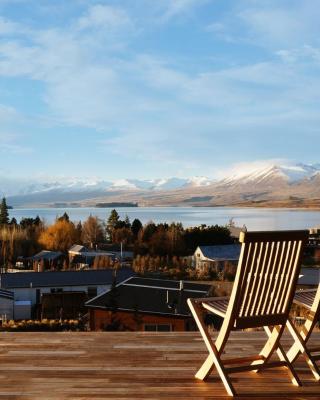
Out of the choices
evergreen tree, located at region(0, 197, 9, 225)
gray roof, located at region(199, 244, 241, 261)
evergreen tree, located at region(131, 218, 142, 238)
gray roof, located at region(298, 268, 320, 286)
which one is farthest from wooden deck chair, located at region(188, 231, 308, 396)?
evergreen tree, located at region(0, 197, 9, 225)

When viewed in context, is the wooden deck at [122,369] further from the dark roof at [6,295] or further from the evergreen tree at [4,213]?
the evergreen tree at [4,213]

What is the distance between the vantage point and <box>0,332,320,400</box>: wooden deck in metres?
2.81

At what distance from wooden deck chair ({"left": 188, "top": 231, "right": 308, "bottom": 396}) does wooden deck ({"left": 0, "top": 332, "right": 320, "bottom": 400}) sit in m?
0.14

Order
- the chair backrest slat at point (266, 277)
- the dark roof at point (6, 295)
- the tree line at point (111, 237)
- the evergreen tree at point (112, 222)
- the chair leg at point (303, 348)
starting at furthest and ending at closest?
the evergreen tree at point (112, 222) → the tree line at point (111, 237) → the dark roof at point (6, 295) → the chair leg at point (303, 348) → the chair backrest slat at point (266, 277)

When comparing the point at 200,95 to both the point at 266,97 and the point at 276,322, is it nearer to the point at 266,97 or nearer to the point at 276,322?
the point at 266,97

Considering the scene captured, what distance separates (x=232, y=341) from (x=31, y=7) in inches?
306

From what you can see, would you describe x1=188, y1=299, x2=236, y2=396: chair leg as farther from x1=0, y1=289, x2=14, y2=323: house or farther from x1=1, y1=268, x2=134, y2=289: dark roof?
x1=1, y1=268, x2=134, y2=289: dark roof

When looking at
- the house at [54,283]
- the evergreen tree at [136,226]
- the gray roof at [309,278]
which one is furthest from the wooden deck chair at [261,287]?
the evergreen tree at [136,226]

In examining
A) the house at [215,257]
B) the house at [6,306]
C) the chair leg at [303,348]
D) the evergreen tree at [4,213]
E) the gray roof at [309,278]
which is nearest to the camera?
the chair leg at [303,348]

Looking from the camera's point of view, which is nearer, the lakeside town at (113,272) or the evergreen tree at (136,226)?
the lakeside town at (113,272)

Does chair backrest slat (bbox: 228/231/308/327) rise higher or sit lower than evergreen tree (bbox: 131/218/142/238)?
lower

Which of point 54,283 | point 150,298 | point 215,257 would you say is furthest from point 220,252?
point 150,298

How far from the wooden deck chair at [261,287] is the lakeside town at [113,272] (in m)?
0.23

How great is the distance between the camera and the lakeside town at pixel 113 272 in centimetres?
1466
